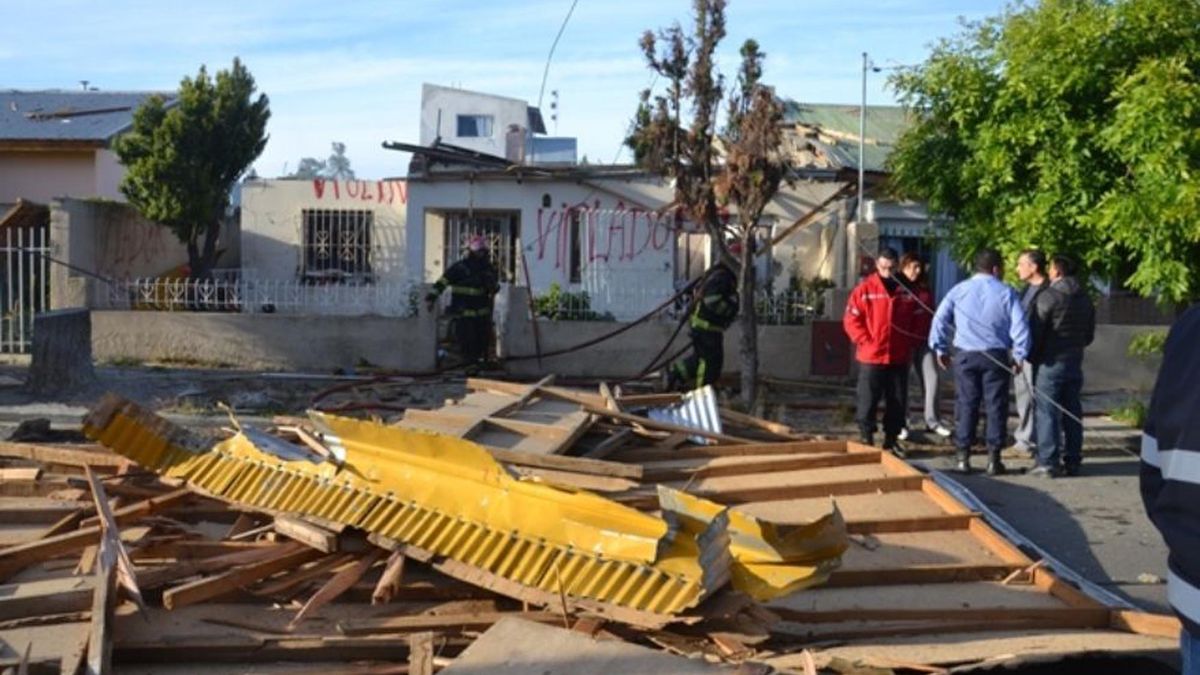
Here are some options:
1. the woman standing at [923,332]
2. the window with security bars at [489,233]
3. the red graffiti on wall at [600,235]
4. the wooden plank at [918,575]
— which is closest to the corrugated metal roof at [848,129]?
the red graffiti on wall at [600,235]

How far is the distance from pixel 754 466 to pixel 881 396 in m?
2.79

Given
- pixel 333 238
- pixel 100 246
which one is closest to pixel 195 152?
pixel 333 238

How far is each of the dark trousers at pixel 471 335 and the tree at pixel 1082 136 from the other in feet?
18.8

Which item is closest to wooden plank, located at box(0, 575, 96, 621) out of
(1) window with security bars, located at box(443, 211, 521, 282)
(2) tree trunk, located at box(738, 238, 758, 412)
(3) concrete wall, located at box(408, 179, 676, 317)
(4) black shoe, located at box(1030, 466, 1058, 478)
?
(4) black shoe, located at box(1030, 466, 1058, 478)

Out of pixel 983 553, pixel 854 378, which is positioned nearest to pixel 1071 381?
pixel 983 553

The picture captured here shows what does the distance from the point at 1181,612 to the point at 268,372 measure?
13.6 metres

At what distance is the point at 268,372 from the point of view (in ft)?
50.8

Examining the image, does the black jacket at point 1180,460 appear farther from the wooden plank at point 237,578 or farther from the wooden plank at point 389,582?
the wooden plank at point 237,578

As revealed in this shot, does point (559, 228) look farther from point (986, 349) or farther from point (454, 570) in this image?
point (454, 570)

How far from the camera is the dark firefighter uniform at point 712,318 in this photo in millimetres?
12344

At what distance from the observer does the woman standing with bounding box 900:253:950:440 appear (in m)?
11.0

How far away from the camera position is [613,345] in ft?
51.3

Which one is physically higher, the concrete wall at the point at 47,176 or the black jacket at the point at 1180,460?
the concrete wall at the point at 47,176

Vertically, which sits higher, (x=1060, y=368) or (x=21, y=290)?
(x=21, y=290)
